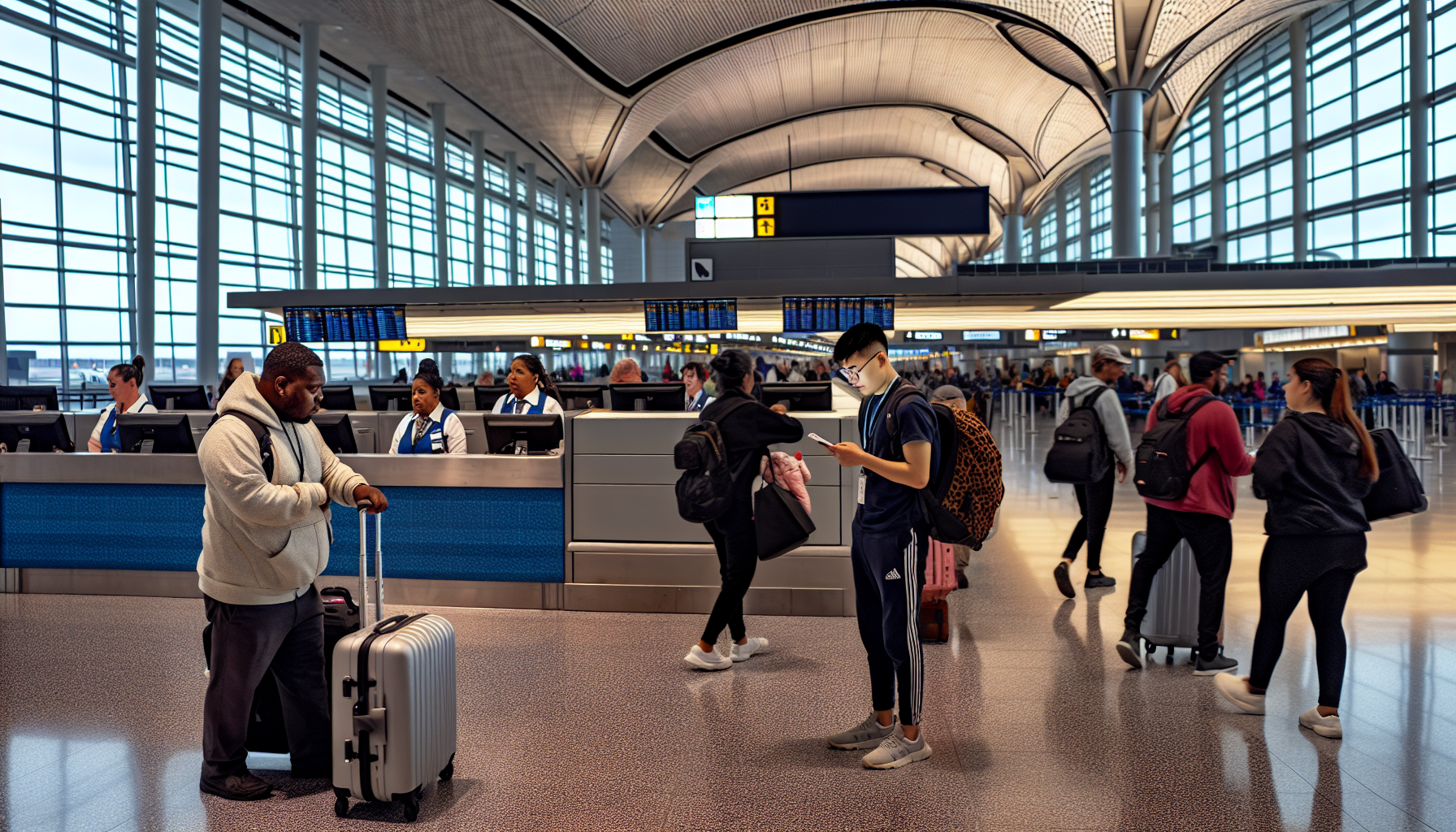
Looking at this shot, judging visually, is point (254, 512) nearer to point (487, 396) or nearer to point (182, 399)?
point (487, 396)

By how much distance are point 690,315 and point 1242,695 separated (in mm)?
12325

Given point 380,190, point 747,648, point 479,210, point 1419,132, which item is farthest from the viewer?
point 479,210

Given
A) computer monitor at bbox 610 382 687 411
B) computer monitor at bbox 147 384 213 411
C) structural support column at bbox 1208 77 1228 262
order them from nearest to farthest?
computer monitor at bbox 610 382 687 411 → computer monitor at bbox 147 384 213 411 → structural support column at bbox 1208 77 1228 262

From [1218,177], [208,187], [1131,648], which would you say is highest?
[1218,177]

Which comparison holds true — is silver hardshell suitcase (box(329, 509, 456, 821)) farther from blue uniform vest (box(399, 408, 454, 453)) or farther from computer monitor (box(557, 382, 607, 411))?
computer monitor (box(557, 382, 607, 411))


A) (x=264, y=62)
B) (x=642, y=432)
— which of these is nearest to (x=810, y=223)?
(x=642, y=432)

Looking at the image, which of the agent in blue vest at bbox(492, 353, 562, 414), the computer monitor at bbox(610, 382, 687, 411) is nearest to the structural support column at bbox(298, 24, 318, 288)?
the agent in blue vest at bbox(492, 353, 562, 414)

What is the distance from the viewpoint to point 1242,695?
4.21m

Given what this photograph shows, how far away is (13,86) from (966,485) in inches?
851

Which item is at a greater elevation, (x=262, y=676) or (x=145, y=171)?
(x=145, y=171)

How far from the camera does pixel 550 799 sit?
3424mm

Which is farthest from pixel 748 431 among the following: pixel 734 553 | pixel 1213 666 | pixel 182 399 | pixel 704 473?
pixel 182 399

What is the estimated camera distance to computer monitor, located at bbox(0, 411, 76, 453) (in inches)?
290

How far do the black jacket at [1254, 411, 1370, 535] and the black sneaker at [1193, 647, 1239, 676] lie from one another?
3.96 feet
